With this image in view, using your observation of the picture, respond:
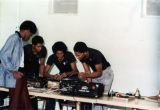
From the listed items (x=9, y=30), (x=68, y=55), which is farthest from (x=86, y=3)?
(x=9, y=30)

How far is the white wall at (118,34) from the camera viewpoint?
4.41 m

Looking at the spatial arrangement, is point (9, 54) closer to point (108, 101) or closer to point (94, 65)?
point (94, 65)

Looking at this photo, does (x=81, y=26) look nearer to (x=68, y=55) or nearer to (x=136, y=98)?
(x=68, y=55)

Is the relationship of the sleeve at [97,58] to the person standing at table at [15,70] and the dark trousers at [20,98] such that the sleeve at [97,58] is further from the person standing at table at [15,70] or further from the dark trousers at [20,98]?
the dark trousers at [20,98]

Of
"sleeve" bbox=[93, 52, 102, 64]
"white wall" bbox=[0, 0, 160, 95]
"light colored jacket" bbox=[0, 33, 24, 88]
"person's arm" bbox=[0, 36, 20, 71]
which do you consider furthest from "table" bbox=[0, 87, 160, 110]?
"white wall" bbox=[0, 0, 160, 95]

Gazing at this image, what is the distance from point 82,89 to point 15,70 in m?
1.00

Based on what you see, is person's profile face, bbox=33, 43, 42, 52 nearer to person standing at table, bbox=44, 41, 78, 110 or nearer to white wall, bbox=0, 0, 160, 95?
person standing at table, bbox=44, 41, 78, 110

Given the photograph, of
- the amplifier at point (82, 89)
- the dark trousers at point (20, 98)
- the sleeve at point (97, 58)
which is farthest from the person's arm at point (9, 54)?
the sleeve at point (97, 58)

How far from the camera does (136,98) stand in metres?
3.62

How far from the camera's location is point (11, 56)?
3.53 meters

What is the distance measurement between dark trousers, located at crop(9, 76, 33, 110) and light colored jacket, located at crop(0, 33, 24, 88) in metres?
0.30

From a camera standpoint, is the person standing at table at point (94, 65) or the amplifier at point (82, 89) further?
the person standing at table at point (94, 65)

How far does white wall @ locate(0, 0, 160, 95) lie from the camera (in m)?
4.41

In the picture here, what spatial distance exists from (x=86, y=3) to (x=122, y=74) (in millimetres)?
1483
